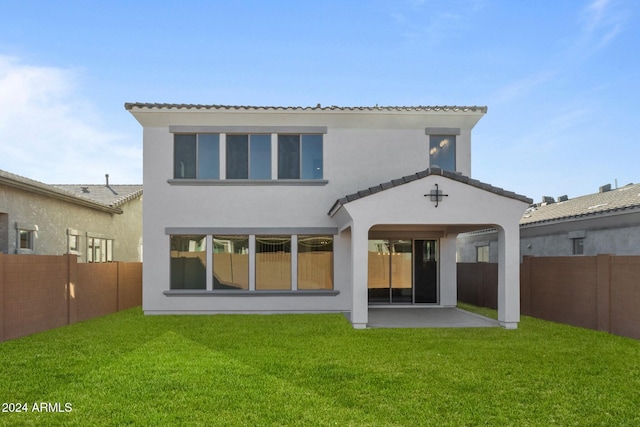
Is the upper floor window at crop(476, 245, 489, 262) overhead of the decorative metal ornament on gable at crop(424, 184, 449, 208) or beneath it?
beneath

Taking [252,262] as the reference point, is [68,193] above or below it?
above

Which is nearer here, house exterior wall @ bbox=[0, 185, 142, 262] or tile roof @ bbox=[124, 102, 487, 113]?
tile roof @ bbox=[124, 102, 487, 113]

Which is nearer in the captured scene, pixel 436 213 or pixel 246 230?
pixel 436 213

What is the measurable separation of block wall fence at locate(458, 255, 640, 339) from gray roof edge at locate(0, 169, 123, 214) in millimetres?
15688

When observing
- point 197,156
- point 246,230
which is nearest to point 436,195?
point 246,230

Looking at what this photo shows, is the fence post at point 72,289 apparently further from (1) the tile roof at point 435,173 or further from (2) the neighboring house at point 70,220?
(1) the tile roof at point 435,173

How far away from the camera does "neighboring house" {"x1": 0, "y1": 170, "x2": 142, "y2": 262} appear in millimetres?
14320

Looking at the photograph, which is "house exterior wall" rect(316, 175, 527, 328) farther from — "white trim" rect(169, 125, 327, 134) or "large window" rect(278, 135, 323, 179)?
"white trim" rect(169, 125, 327, 134)

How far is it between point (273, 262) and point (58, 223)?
902cm

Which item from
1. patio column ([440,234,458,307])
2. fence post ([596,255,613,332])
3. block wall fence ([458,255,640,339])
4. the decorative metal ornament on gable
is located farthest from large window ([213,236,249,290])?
fence post ([596,255,613,332])

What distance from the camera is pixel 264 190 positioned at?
13.7 meters

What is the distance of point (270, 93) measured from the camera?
15.0 m

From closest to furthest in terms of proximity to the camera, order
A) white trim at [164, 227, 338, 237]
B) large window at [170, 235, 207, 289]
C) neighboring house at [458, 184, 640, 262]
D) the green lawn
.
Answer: the green lawn → white trim at [164, 227, 338, 237] → large window at [170, 235, 207, 289] → neighboring house at [458, 184, 640, 262]

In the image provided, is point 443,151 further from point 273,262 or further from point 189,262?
point 189,262
